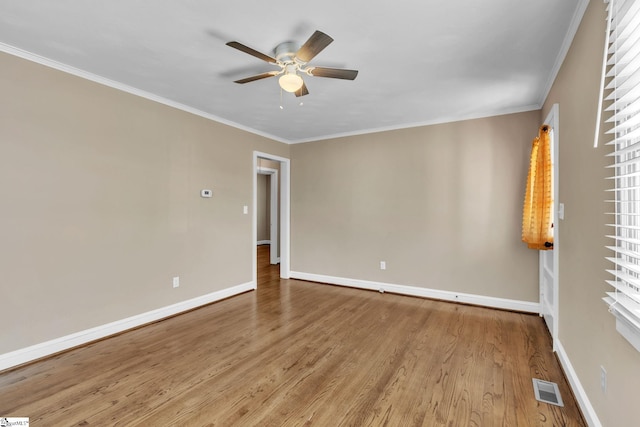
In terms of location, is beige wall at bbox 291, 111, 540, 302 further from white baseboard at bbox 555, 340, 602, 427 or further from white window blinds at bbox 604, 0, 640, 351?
white window blinds at bbox 604, 0, 640, 351

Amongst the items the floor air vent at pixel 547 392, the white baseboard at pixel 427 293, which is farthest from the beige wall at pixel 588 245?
the white baseboard at pixel 427 293

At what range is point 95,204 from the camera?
287 cm

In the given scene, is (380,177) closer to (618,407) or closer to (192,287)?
(192,287)

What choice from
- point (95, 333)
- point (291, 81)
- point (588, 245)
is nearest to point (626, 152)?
point (588, 245)

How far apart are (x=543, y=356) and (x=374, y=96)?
2998 millimetres

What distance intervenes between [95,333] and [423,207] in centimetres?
416

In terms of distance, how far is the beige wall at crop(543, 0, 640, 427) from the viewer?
4.60ft

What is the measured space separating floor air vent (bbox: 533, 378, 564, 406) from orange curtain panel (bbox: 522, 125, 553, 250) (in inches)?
55.1

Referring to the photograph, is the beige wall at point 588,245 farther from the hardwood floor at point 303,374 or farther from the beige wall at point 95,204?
the beige wall at point 95,204

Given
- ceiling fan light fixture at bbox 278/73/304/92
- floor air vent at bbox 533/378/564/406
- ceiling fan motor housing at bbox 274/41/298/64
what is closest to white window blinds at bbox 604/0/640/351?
floor air vent at bbox 533/378/564/406

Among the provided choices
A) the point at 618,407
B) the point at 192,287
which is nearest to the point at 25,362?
the point at 192,287

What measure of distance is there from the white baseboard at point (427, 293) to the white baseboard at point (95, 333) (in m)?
1.73

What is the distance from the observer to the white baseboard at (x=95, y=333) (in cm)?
240

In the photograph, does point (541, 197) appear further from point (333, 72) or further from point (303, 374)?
point (303, 374)
